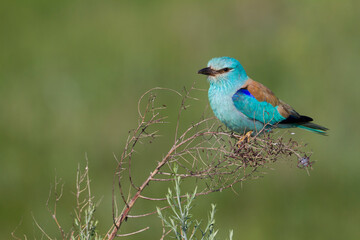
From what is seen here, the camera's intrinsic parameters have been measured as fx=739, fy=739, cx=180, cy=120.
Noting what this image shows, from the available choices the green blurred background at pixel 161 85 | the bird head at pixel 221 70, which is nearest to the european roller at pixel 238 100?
the bird head at pixel 221 70

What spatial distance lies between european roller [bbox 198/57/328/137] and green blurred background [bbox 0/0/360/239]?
1.54 metres

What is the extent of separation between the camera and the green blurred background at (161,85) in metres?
6.61

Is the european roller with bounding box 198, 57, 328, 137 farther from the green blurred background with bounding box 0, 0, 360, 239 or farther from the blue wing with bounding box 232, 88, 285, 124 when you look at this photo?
the green blurred background with bounding box 0, 0, 360, 239

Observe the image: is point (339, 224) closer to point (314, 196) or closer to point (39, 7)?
point (314, 196)

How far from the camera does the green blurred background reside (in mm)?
6609

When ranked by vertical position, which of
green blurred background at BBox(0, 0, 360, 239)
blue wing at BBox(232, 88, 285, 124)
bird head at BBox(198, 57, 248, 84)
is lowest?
green blurred background at BBox(0, 0, 360, 239)

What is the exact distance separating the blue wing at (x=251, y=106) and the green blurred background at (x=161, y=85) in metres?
1.54

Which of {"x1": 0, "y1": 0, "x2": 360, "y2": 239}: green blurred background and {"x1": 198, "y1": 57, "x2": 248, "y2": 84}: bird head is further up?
{"x1": 198, "y1": 57, "x2": 248, "y2": 84}: bird head

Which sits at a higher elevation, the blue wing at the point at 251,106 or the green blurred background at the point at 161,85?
the blue wing at the point at 251,106

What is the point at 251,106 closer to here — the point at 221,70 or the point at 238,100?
the point at 238,100

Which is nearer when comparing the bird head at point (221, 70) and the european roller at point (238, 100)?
the european roller at point (238, 100)

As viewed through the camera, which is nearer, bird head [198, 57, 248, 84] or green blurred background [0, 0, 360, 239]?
bird head [198, 57, 248, 84]

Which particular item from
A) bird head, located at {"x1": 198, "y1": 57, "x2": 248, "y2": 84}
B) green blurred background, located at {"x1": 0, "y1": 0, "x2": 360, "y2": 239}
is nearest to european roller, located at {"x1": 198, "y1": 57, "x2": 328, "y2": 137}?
bird head, located at {"x1": 198, "y1": 57, "x2": 248, "y2": 84}

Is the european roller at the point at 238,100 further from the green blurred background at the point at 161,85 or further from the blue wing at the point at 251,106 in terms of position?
the green blurred background at the point at 161,85
